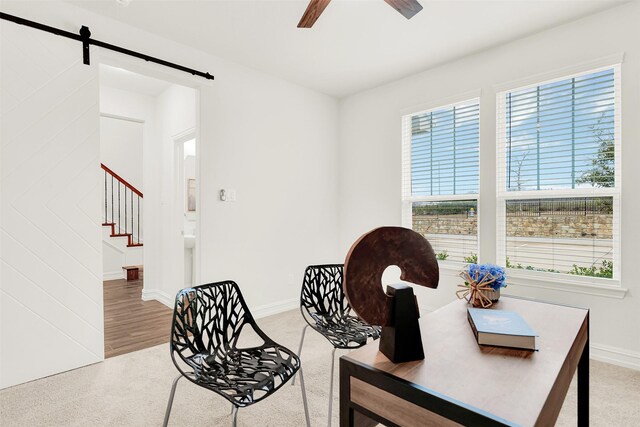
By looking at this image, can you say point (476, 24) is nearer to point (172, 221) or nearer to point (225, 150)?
point (225, 150)

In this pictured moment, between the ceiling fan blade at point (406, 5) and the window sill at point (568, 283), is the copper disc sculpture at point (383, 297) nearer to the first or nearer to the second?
the ceiling fan blade at point (406, 5)

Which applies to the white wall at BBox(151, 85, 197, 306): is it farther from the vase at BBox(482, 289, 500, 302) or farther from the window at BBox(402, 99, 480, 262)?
the vase at BBox(482, 289, 500, 302)

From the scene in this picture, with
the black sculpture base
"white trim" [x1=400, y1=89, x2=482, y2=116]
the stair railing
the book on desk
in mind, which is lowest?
the book on desk

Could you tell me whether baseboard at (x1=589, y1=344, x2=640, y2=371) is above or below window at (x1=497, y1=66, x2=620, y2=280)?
below

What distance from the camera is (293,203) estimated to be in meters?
3.98

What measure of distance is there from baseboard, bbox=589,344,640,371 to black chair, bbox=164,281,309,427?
2.37 metres

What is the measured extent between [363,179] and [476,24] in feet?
6.57

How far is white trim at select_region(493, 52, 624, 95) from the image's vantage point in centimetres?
252

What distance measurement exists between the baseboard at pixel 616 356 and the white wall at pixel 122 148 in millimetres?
7162

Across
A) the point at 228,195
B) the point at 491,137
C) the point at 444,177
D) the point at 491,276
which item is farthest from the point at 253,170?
the point at 491,276

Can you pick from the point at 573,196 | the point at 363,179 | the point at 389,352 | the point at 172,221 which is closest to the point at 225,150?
the point at 172,221

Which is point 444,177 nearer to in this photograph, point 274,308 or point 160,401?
point 274,308

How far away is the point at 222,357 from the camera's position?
1705mm

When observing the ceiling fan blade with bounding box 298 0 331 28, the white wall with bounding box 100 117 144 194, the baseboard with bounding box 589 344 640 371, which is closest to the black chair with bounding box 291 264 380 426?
the ceiling fan blade with bounding box 298 0 331 28
